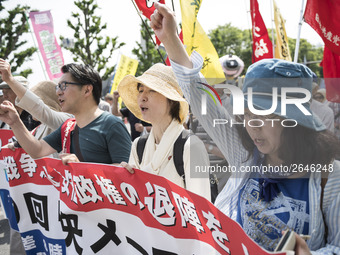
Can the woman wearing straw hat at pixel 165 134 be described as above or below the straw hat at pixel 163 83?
below

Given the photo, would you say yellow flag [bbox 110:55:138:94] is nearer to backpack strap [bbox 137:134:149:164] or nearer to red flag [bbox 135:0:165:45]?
red flag [bbox 135:0:165:45]

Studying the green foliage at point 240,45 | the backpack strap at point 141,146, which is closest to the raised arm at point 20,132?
the backpack strap at point 141,146

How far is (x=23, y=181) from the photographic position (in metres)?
3.21

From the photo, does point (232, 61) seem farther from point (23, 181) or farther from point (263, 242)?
point (263, 242)

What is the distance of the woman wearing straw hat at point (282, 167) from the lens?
1.31 metres

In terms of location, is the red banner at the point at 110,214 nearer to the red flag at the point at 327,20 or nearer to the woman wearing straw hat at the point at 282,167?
the woman wearing straw hat at the point at 282,167

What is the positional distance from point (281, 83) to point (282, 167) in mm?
324

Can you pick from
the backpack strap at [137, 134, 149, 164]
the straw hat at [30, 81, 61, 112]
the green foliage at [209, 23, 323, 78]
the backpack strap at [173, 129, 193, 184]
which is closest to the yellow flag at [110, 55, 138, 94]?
the straw hat at [30, 81, 61, 112]

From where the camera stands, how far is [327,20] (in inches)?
118

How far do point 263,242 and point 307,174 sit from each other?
1.02 ft

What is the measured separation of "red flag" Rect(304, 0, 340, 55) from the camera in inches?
115

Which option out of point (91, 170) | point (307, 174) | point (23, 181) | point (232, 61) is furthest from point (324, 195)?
point (232, 61)

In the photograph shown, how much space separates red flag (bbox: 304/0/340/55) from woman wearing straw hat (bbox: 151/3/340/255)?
5.83ft

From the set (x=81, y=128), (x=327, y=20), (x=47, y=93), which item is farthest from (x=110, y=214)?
(x=327, y=20)
